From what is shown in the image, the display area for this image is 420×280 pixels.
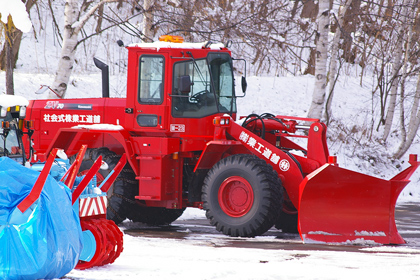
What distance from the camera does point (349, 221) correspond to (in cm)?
796

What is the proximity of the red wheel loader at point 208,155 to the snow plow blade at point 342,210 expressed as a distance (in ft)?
0.04

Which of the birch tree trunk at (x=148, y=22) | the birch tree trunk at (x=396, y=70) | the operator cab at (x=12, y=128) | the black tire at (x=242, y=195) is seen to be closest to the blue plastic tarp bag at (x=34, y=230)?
the operator cab at (x=12, y=128)

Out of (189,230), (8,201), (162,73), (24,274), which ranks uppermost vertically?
(162,73)

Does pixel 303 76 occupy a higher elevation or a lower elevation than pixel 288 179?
higher

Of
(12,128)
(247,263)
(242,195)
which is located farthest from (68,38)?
(247,263)

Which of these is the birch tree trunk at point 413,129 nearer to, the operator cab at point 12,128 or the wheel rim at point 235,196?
the wheel rim at point 235,196

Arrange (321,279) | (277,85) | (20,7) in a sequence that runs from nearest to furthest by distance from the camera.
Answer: (20,7), (321,279), (277,85)

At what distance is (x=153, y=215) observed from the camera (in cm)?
1024

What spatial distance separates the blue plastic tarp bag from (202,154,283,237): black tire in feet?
11.7

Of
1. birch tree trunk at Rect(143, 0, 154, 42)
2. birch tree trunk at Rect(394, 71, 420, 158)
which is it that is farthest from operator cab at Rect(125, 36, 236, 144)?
birch tree trunk at Rect(394, 71, 420, 158)

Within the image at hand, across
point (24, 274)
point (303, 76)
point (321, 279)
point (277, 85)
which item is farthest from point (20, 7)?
point (303, 76)

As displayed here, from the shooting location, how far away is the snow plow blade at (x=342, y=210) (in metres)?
7.94

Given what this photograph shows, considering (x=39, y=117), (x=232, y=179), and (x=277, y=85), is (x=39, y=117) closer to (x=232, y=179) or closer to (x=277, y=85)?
(x=232, y=179)

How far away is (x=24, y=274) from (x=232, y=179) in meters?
4.30
